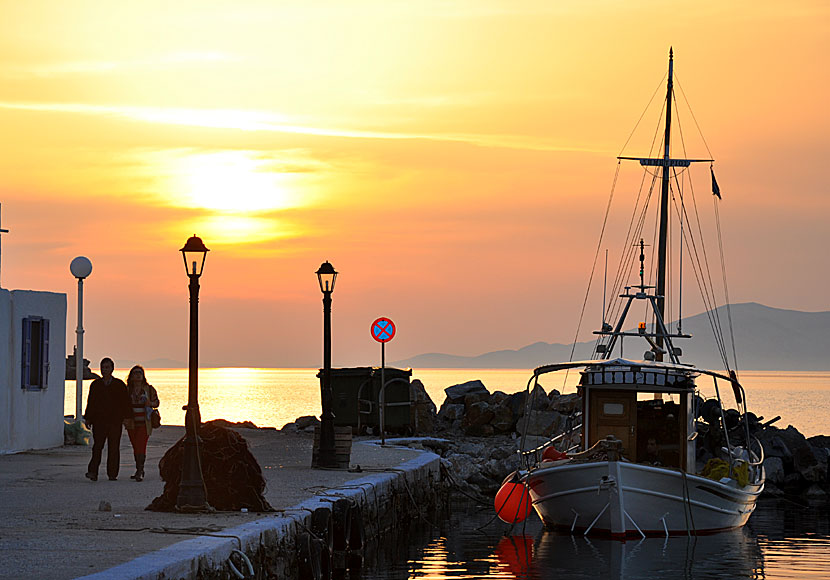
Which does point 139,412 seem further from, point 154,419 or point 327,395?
point 327,395

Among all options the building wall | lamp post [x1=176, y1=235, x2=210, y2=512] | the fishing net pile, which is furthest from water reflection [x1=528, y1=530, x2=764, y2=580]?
the building wall

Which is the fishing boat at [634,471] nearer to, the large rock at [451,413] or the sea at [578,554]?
the sea at [578,554]

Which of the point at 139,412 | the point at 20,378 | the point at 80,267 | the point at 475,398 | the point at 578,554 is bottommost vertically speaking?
the point at 578,554

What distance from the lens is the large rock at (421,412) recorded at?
4138cm

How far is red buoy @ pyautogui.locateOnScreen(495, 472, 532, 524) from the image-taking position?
25781 millimetres

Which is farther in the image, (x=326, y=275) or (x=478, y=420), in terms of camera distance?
(x=478, y=420)

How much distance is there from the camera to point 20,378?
86.7 ft

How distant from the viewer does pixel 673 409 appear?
25844 millimetres

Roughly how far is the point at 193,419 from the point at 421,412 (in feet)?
85.9

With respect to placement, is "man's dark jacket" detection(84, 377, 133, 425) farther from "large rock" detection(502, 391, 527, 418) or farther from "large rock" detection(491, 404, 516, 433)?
"large rock" detection(502, 391, 527, 418)

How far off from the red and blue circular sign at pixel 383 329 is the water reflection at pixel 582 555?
24.1 ft

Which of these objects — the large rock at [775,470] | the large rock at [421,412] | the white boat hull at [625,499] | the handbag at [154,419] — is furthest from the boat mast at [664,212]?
the handbag at [154,419]

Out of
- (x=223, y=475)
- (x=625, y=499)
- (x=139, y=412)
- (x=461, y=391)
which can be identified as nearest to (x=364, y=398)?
(x=461, y=391)

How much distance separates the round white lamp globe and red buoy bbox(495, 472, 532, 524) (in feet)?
41.6
